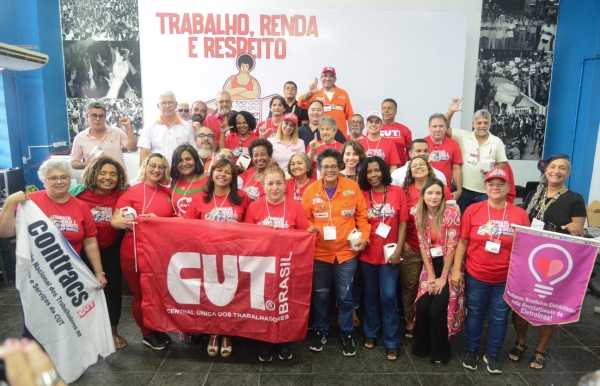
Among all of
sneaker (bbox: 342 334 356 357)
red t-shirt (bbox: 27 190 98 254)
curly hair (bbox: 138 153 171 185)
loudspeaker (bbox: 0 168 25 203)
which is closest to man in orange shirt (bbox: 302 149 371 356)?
sneaker (bbox: 342 334 356 357)

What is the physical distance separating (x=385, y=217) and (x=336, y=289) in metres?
0.74

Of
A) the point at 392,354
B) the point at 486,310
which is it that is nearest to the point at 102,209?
the point at 392,354

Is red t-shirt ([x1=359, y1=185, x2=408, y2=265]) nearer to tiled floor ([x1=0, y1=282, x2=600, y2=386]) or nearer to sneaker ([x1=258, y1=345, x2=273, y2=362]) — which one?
tiled floor ([x1=0, y1=282, x2=600, y2=386])

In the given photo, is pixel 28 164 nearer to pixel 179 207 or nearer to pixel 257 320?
pixel 179 207

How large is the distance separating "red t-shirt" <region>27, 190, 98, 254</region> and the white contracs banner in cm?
10

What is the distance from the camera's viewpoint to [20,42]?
6816 mm

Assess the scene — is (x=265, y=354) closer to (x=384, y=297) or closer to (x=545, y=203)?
(x=384, y=297)

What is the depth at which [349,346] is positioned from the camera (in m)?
3.48

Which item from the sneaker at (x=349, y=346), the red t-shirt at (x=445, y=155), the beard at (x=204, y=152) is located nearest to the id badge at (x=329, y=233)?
the sneaker at (x=349, y=346)

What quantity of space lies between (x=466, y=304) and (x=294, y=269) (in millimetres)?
1455

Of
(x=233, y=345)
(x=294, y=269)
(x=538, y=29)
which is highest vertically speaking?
(x=538, y=29)

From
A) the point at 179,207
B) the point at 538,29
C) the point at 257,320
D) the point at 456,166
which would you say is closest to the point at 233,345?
the point at 257,320

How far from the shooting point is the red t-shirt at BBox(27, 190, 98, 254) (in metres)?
2.97

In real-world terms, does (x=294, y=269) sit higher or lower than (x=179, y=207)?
lower
